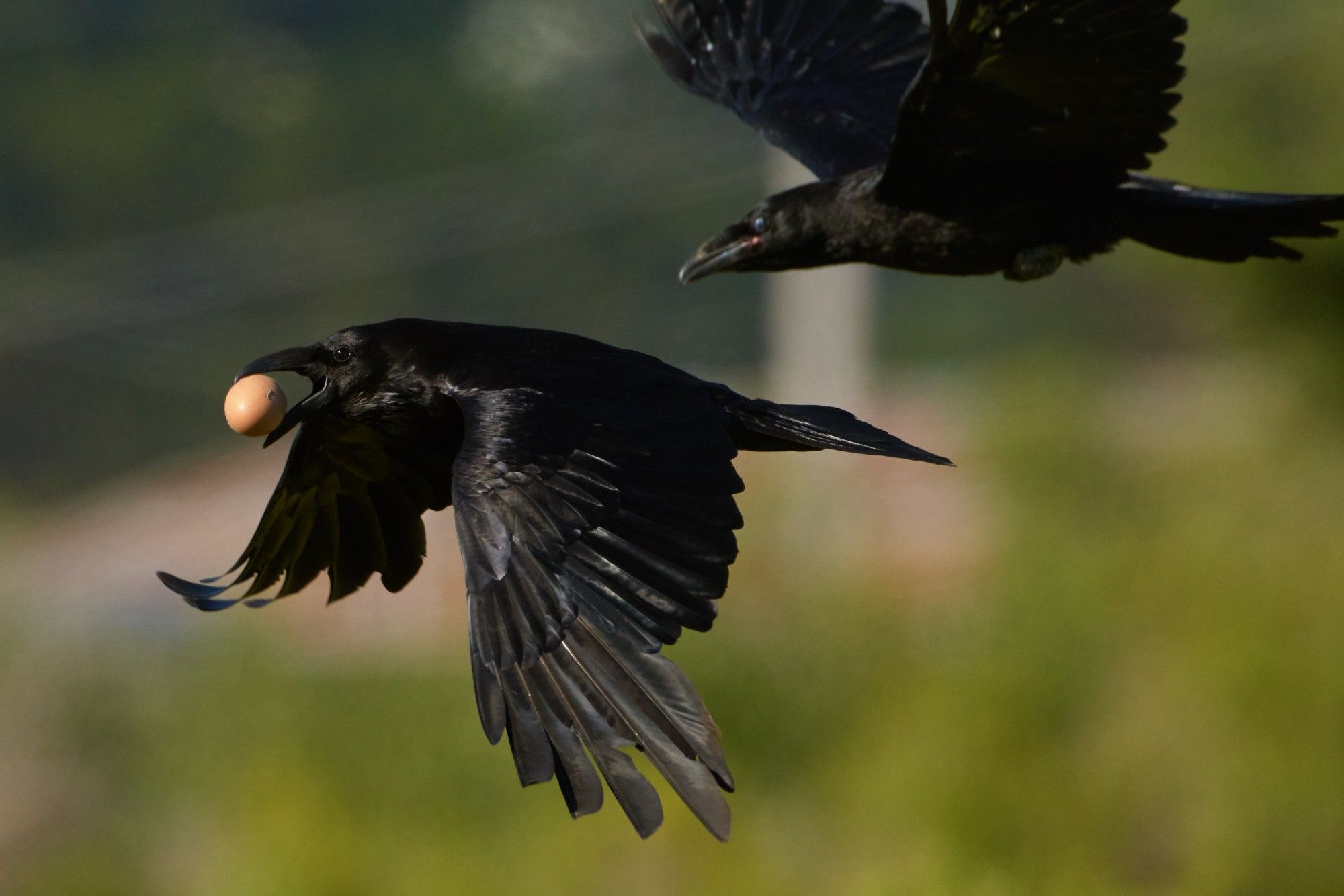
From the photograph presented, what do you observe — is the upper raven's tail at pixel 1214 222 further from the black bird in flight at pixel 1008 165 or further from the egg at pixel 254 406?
the egg at pixel 254 406

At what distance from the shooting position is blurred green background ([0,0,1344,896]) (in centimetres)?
976

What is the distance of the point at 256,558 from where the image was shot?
4.07 meters

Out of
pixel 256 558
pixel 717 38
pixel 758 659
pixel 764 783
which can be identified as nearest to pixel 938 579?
pixel 758 659

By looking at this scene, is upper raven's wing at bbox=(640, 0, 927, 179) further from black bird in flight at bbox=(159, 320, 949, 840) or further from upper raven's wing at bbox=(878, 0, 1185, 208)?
black bird in flight at bbox=(159, 320, 949, 840)

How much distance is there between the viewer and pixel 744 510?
13.8m

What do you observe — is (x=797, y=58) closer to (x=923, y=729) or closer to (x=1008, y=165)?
(x=1008, y=165)

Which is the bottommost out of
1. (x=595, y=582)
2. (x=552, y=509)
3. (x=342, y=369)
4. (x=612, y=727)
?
(x=612, y=727)

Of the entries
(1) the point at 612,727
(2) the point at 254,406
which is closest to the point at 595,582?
(1) the point at 612,727

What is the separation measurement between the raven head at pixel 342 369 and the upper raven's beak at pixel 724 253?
1.31 meters

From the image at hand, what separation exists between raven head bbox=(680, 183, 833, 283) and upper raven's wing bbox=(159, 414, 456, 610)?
1.09 metres

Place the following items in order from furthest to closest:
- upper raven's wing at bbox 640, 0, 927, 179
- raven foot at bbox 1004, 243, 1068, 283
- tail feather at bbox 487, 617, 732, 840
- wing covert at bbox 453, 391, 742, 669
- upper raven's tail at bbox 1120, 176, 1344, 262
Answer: upper raven's wing at bbox 640, 0, 927, 179 → raven foot at bbox 1004, 243, 1068, 283 → upper raven's tail at bbox 1120, 176, 1344, 262 → wing covert at bbox 453, 391, 742, 669 → tail feather at bbox 487, 617, 732, 840

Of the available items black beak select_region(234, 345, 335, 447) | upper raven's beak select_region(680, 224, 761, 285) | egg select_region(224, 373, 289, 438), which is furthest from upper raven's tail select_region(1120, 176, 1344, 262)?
egg select_region(224, 373, 289, 438)

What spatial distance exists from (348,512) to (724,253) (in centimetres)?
136

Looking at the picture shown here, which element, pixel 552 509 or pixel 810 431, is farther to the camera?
pixel 810 431
